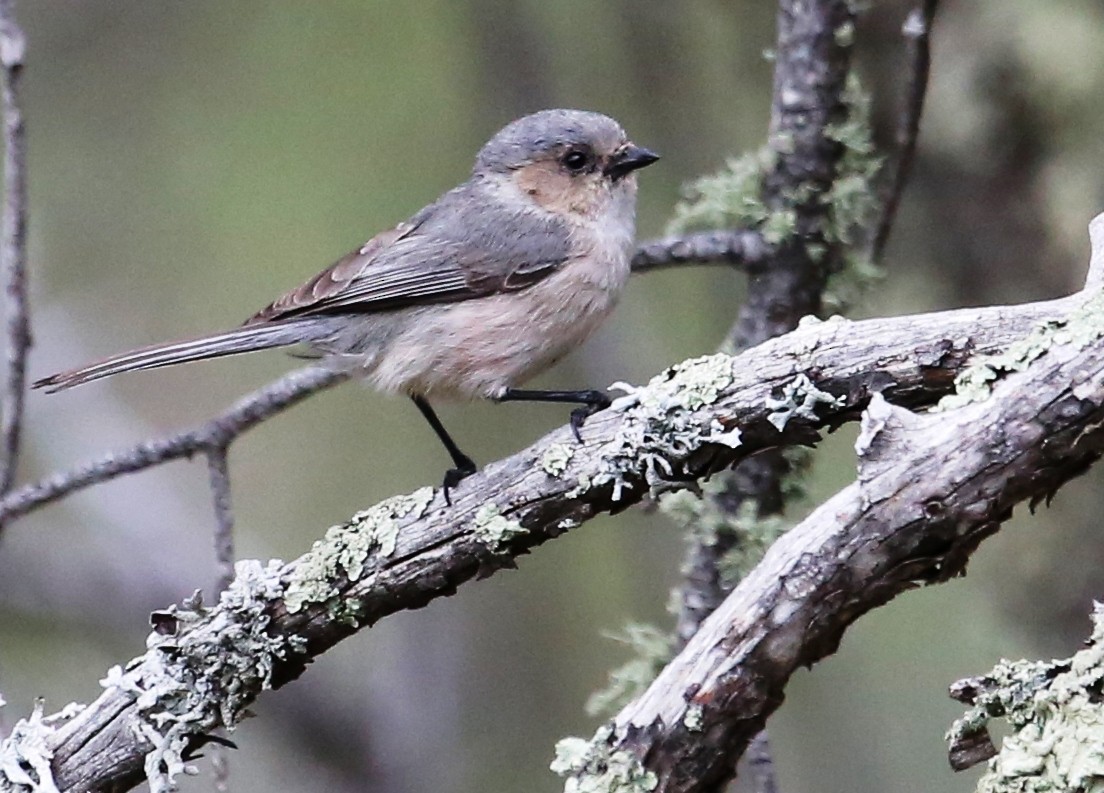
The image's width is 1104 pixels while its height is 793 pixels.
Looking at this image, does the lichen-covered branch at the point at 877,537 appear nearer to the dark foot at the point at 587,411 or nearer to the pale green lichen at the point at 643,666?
the dark foot at the point at 587,411

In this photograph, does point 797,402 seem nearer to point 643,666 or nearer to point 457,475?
point 457,475

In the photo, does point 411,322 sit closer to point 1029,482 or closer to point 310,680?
point 1029,482

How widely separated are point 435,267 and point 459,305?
0.48 feet

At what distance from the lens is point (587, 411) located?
264 cm

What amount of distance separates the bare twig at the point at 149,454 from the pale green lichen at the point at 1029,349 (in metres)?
1.80

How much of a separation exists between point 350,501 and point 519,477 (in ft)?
11.3

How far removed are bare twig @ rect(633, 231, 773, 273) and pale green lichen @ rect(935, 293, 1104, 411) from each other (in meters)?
1.44

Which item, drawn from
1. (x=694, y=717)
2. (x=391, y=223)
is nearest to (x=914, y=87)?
(x=694, y=717)

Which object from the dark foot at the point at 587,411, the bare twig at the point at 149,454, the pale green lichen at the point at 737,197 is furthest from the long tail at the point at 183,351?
the pale green lichen at the point at 737,197

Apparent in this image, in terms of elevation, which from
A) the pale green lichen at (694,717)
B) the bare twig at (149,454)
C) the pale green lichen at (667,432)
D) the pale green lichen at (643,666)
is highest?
the bare twig at (149,454)

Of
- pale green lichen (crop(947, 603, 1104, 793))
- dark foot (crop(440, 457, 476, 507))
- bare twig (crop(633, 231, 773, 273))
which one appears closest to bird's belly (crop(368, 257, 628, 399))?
bare twig (crop(633, 231, 773, 273))

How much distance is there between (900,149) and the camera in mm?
3543

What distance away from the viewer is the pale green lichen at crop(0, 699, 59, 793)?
7.89 feet

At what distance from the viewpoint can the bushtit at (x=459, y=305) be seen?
10.8 feet
